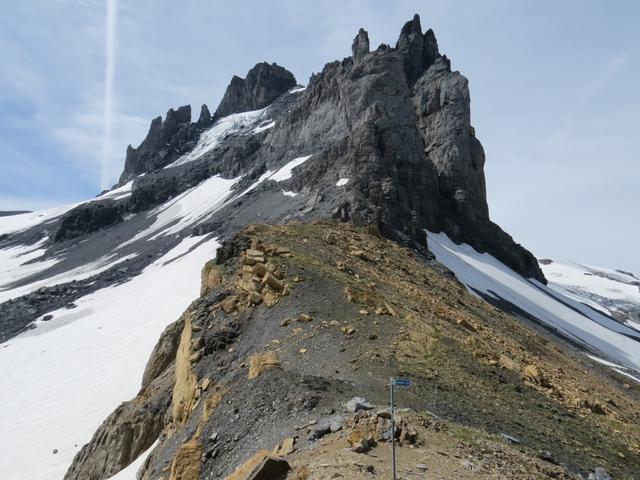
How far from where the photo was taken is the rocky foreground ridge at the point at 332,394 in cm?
1002

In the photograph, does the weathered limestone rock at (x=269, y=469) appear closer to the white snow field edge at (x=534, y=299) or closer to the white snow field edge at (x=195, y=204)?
the white snow field edge at (x=534, y=299)

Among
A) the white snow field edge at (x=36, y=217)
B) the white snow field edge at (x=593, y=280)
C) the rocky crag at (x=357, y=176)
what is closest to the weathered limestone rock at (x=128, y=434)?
the rocky crag at (x=357, y=176)

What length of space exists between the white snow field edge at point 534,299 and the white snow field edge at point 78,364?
84.0ft

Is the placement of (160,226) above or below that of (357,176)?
below

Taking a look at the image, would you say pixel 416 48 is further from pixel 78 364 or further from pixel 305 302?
pixel 305 302

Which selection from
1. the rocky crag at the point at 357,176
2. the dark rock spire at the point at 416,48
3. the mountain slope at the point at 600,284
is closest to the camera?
the rocky crag at the point at 357,176

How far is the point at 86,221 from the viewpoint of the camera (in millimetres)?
114875

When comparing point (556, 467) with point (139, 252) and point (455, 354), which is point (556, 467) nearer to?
point (455, 354)

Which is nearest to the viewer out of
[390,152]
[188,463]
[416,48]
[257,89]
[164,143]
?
[188,463]

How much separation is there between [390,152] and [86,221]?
8135 cm

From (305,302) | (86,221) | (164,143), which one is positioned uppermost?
(164,143)

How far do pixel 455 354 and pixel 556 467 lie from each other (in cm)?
Result: 564

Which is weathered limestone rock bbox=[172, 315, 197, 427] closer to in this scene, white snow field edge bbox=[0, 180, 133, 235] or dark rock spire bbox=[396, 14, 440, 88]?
dark rock spire bbox=[396, 14, 440, 88]

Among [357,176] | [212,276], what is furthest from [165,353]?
[357,176]
